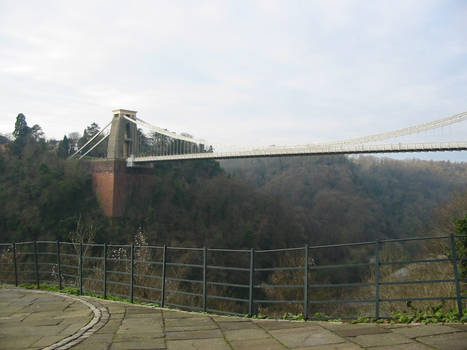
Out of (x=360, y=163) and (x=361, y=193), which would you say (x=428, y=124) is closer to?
(x=361, y=193)

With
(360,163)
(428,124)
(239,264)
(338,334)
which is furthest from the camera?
(360,163)

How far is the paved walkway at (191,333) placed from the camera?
11.7 ft

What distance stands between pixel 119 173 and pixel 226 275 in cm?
1033

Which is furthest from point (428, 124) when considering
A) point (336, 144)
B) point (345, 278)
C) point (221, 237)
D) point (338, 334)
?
point (338, 334)

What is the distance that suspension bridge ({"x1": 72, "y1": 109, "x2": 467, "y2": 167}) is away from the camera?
67.2 ft

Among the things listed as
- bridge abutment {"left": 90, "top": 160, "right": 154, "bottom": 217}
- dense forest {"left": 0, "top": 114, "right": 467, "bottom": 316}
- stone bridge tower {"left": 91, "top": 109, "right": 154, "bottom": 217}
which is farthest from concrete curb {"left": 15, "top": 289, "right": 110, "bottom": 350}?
stone bridge tower {"left": 91, "top": 109, "right": 154, "bottom": 217}

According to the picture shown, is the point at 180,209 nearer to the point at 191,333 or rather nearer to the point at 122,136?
the point at 122,136

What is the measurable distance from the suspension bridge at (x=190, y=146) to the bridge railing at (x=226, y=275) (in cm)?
468

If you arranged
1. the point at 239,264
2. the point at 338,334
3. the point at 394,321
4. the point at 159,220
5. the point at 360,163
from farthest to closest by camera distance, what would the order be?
the point at 360,163 → the point at 159,220 → the point at 239,264 → the point at 394,321 → the point at 338,334

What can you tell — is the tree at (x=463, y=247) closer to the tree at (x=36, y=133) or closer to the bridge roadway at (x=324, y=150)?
the bridge roadway at (x=324, y=150)

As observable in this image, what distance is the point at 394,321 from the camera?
4207 mm

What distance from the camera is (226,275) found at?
2658 cm

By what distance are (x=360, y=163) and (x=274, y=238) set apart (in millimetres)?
48427

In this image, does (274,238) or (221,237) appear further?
(274,238)
